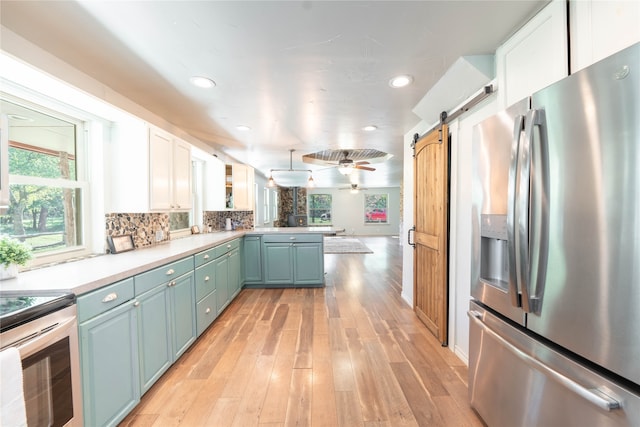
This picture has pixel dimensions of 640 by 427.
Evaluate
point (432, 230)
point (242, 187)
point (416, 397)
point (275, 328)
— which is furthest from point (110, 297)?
point (242, 187)

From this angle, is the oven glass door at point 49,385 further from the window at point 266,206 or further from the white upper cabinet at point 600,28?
the window at point 266,206

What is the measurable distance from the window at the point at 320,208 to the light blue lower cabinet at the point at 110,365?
1054 centimetres

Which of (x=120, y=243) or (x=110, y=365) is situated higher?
(x=120, y=243)

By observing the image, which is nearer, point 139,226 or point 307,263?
point 139,226

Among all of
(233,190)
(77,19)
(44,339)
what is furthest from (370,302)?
(77,19)

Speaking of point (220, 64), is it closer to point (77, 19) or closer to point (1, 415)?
point (77, 19)

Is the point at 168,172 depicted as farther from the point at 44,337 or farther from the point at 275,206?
the point at 275,206

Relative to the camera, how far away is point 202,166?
3.99 metres

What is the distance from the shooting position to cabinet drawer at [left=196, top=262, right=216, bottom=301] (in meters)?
2.46

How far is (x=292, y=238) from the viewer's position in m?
4.06

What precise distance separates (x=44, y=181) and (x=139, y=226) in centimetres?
89

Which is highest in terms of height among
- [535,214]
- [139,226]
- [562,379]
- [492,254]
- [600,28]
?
[600,28]

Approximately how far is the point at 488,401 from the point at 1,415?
2079mm

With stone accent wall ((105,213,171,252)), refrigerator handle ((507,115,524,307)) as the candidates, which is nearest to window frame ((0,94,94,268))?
stone accent wall ((105,213,171,252))
